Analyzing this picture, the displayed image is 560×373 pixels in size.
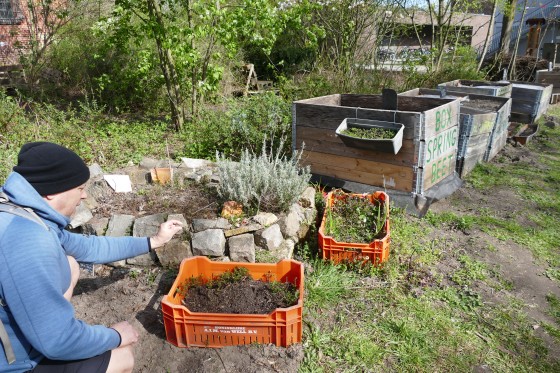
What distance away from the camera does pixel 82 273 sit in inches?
144

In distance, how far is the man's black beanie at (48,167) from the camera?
5.98ft

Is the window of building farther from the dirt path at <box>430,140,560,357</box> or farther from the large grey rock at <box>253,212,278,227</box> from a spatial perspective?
the dirt path at <box>430,140,560,357</box>

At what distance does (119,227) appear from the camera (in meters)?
3.72

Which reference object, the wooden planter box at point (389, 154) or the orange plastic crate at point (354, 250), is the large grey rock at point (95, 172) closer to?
the wooden planter box at point (389, 154)

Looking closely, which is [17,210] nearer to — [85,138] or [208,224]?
[208,224]

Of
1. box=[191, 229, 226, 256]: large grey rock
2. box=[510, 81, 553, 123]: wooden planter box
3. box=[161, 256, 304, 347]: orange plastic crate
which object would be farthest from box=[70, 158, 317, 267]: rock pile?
box=[510, 81, 553, 123]: wooden planter box

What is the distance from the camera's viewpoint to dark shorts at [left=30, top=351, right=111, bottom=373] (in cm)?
186

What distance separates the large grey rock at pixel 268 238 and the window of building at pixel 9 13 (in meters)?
10.8

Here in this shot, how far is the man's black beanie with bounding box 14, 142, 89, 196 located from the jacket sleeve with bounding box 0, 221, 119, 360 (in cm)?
21

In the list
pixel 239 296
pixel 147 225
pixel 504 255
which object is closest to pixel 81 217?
pixel 147 225

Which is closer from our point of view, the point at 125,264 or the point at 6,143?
the point at 125,264

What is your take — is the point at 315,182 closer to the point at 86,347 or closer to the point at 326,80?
the point at 326,80

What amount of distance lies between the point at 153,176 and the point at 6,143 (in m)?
2.34

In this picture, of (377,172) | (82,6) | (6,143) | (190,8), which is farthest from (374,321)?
(82,6)
